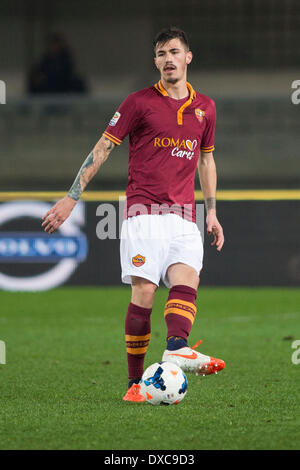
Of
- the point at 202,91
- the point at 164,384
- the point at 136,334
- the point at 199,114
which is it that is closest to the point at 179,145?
the point at 199,114

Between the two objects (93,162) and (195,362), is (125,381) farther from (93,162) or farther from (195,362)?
(93,162)

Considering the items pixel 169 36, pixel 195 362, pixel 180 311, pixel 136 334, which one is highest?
pixel 169 36

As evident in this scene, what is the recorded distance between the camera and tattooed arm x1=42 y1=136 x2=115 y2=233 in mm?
4754

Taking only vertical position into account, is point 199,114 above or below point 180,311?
above

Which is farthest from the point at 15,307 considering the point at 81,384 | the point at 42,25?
the point at 42,25

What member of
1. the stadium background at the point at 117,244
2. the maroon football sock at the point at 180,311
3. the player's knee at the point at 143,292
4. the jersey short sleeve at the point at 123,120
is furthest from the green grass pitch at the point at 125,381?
the jersey short sleeve at the point at 123,120

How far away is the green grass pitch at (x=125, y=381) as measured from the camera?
4.08 m

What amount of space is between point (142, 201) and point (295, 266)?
7.32 metres

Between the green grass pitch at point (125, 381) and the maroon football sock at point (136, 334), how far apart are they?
0.72ft

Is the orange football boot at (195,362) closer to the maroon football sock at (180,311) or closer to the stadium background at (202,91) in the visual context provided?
the maroon football sock at (180,311)

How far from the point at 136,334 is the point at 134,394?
33 centimetres

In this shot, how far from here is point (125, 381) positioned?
5852 millimetres

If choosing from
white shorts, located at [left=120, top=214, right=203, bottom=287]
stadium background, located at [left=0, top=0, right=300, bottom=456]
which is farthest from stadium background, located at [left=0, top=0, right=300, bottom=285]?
white shorts, located at [left=120, top=214, right=203, bottom=287]
